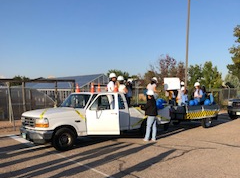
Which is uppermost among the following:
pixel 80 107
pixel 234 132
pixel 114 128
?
pixel 80 107

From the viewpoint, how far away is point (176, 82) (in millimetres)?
12914

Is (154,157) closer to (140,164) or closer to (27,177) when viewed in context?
(140,164)

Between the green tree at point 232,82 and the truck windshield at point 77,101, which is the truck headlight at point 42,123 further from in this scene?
the green tree at point 232,82

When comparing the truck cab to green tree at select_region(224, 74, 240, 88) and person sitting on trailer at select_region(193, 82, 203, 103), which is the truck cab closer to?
person sitting on trailer at select_region(193, 82, 203, 103)

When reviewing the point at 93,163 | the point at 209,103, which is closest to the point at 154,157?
the point at 93,163

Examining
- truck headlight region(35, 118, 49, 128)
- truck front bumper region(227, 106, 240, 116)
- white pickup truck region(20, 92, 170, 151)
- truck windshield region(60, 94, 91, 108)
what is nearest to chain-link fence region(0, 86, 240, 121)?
truck front bumper region(227, 106, 240, 116)

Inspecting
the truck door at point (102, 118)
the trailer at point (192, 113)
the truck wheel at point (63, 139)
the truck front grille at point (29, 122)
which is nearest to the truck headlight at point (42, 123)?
the truck front grille at point (29, 122)

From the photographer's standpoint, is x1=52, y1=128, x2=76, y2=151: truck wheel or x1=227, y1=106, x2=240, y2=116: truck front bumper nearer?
x1=52, y1=128, x2=76, y2=151: truck wheel

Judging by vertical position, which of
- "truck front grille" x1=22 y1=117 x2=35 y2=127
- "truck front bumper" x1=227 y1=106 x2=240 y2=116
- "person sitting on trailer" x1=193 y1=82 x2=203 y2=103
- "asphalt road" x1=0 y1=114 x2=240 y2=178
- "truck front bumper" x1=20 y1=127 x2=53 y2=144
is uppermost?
"person sitting on trailer" x1=193 y1=82 x2=203 y2=103

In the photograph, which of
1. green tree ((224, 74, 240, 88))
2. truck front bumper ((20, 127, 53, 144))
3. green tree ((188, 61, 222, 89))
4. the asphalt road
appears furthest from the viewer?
green tree ((224, 74, 240, 88))

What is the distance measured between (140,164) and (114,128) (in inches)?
89.2

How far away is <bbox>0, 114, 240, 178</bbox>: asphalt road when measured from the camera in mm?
5875

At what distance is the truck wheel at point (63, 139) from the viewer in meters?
7.77

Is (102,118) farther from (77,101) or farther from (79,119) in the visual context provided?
(77,101)
